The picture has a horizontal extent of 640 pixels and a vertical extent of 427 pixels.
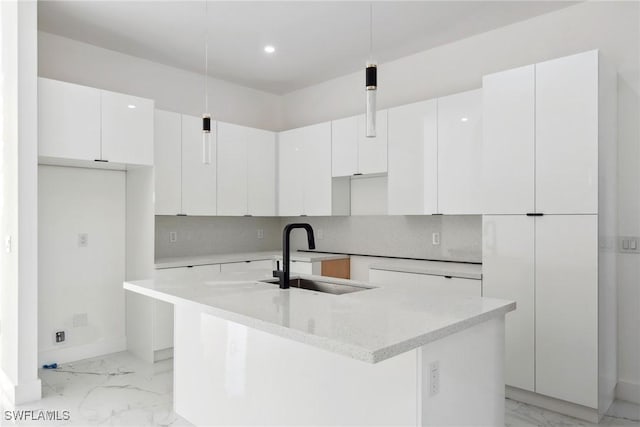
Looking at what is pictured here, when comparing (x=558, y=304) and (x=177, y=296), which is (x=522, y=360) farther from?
(x=177, y=296)

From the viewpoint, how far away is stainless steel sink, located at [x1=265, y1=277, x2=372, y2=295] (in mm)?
2516

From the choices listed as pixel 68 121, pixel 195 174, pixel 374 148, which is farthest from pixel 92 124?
pixel 374 148

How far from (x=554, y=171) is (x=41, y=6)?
3.89 metres

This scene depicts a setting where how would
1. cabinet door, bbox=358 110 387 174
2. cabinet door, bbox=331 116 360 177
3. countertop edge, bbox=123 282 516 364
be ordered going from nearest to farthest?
countertop edge, bbox=123 282 516 364, cabinet door, bbox=358 110 387 174, cabinet door, bbox=331 116 360 177

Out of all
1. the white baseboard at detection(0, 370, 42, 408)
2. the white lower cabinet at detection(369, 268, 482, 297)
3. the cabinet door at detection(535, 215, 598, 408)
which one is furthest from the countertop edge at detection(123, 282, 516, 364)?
the white baseboard at detection(0, 370, 42, 408)

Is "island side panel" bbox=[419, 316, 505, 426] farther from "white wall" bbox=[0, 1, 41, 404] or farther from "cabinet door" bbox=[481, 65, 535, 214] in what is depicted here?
"white wall" bbox=[0, 1, 41, 404]

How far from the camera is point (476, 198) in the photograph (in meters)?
3.47

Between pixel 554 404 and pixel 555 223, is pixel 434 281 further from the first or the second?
pixel 554 404

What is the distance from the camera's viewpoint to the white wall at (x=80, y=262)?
3.73 metres

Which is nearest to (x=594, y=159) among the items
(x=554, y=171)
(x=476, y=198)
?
(x=554, y=171)

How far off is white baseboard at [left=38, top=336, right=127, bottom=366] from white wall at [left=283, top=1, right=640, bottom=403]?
12.1 feet

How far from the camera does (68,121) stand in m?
3.31

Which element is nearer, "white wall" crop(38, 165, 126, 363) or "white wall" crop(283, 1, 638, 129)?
"white wall" crop(283, 1, 638, 129)

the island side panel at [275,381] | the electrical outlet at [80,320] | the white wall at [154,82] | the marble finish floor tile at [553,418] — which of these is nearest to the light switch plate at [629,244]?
the marble finish floor tile at [553,418]
